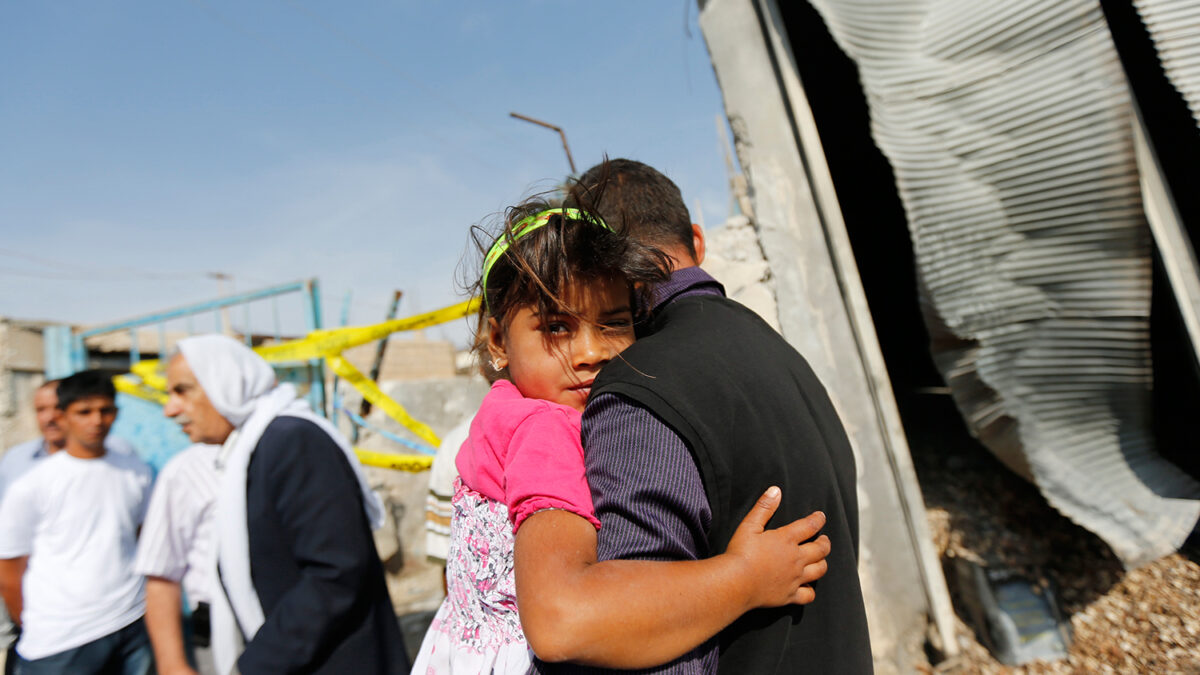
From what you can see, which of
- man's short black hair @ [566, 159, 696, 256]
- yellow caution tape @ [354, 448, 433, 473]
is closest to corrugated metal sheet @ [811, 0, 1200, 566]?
man's short black hair @ [566, 159, 696, 256]

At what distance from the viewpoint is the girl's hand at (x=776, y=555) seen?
813 millimetres

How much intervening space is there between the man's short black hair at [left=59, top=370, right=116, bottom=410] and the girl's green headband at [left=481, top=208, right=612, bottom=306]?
2.89 metres

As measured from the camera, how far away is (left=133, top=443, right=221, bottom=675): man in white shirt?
6.84ft

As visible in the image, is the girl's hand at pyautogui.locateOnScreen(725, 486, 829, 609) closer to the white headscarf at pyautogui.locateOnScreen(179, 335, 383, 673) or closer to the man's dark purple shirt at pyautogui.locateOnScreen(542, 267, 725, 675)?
the man's dark purple shirt at pyautogui.locateOnScreen(542, 267, 725, 675)

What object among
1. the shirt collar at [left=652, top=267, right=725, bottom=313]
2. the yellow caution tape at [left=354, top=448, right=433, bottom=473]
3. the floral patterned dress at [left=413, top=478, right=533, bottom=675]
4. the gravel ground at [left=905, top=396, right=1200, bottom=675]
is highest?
the shirt collar at [left=652, top=267, right=725, bottom=313]

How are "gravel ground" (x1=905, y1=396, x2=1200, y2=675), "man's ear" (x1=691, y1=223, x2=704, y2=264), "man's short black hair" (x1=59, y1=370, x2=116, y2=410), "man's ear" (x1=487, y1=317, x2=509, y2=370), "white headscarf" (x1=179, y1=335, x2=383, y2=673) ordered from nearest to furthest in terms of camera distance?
"man's ear" (x1=487, y1=317, x2=509, y2=370) < "man's ear" (x1=691, y1=223, x2=704, y2=264) < "white headscarf" (x1=179, y1=335, x2=383, y2=673) < "man's short black hair" (x1=59, y1=370, x2=116, y2=410) < "gravel ground" (x1=905, y1=396, x2=1200, y2=675)

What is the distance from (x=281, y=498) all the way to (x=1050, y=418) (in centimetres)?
332

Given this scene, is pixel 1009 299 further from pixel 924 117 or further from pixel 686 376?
pixel 686 376

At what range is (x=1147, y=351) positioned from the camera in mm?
2699

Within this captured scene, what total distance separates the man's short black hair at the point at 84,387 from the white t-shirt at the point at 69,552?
0.88 feet

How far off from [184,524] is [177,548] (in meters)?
0.08

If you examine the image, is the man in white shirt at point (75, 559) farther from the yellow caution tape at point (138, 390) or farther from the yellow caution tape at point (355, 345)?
the yellow caution tape at point (138, 390)

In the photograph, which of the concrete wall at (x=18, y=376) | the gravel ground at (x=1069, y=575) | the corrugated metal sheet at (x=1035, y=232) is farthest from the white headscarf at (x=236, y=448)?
the concrete wall at (x=18, y=376)

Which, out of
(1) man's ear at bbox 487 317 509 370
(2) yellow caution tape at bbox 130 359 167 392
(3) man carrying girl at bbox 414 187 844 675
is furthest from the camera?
(2) yellow caution tape at bbox 130 359 167 392
